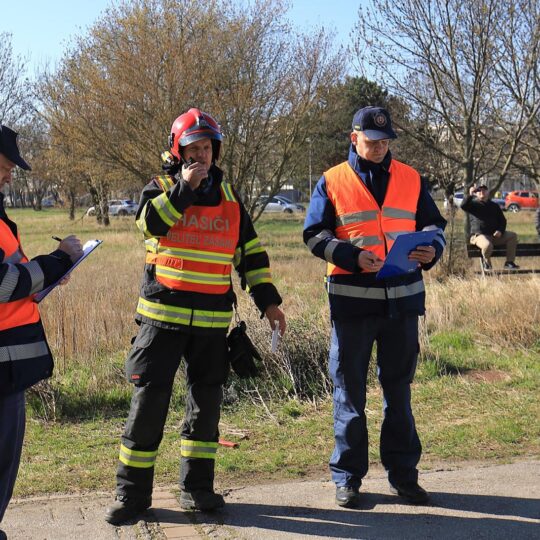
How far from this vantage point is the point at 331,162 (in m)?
36.9

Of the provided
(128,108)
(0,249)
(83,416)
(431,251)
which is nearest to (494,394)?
(431,251)

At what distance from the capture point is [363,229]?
432 cm

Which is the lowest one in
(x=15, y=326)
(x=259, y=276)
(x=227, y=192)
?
(x=15, y=326)

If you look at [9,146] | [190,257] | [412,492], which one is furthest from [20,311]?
[412,492]

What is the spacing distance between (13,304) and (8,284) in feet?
0.45

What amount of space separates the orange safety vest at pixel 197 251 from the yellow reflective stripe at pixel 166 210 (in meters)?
0.10

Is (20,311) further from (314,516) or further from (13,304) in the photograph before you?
(314,516)

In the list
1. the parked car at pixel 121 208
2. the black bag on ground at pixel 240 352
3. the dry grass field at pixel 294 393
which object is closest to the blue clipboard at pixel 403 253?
the black bag on ground at pixel 240 352

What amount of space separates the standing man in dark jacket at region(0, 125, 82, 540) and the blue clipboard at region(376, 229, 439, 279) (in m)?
1.62

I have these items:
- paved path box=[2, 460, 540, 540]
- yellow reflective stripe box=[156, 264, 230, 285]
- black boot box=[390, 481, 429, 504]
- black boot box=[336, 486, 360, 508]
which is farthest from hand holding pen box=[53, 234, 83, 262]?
black boot box=[390, 481, 429, 504]

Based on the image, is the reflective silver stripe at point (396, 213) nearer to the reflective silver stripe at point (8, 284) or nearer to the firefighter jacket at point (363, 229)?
the firefighter jacket at point (363, 229)

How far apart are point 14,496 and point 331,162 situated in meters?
33.4

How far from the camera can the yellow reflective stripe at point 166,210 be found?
3840mm

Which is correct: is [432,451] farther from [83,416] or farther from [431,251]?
[83,416]
